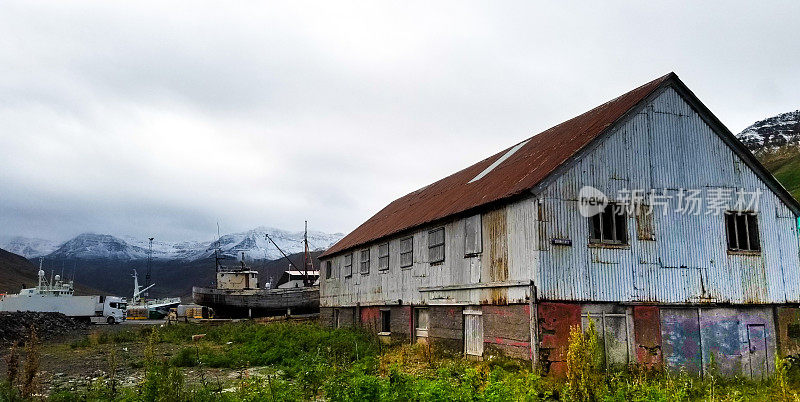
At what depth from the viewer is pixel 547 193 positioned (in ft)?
52.3

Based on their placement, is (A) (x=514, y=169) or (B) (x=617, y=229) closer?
(B) (x=617, y=229)

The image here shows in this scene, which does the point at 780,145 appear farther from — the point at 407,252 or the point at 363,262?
the point at 407,252

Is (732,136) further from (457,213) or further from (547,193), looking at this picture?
(457,213)

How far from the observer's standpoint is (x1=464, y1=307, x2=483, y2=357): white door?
17961mm

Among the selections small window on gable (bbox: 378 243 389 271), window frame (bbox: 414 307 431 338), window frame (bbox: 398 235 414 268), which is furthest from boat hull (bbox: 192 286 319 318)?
window frame (bbox: 414 307 431 338)

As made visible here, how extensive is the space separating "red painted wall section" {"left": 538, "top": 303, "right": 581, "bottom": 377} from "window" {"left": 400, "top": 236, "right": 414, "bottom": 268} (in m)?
8.27

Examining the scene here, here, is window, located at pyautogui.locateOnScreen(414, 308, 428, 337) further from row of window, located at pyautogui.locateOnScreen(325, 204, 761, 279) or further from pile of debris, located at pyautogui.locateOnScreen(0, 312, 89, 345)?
pile of debris, located at pyautogui.locateOnScreen(0, 312, 89, 345)

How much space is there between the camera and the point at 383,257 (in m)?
25.8

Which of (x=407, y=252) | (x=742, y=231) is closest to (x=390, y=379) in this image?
(x=407, y=252)

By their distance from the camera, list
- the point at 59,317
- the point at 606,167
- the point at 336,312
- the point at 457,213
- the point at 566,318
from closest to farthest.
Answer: the point at 566,318, the point at 606,167, the point at 457,213, the point at 336,312, the point at 59,317

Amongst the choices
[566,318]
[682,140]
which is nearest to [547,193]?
[566,318]

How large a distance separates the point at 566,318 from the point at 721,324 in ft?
17.1

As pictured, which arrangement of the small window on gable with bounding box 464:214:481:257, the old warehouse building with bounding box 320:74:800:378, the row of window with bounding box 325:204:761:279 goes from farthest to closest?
the small window on gable with bounding box 464:214:481:257 < the row of window with bounding box 325:204:761:279 < the old warehouse building with bounding box 320:74:800:378

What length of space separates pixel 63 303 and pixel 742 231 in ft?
182
